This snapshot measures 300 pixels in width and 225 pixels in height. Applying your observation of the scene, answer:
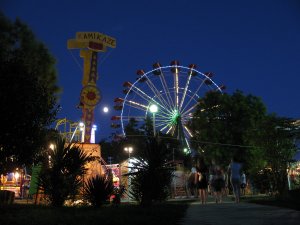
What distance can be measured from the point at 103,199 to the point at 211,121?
30.0 metres

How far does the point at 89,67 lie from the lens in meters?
26.2

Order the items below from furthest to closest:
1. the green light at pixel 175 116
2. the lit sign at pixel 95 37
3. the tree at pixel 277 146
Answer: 1. the green light at pixel 175 116
2. the lit sign at pixel 95 37
3. the tree at pixel 277 146

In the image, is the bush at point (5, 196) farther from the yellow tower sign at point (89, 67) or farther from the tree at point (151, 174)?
the yellow tower sign at point (89, 67)

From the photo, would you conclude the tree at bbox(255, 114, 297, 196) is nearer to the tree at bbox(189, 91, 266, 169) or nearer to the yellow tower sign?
the yellow tower sign

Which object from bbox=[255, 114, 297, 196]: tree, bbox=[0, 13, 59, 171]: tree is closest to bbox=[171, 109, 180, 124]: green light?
bbox=[255, 114, 297, 196]: tree

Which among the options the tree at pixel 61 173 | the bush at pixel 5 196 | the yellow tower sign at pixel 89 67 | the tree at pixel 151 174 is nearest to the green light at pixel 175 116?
the yellow tower sign at pixel 89 67

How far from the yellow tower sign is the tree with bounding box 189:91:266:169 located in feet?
50.8

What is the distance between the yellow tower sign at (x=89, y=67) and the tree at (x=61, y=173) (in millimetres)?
11478

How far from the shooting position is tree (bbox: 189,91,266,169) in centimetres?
3725

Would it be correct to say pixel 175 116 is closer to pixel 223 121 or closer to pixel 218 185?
pixel 223 121

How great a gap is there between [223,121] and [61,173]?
2970cm

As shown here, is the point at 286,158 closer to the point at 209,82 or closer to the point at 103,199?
the point at 103,199

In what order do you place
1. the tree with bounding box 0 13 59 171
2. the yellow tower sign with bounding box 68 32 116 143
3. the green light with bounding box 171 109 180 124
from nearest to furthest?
the tree with bounding box 0 13 59 171 → the yellow tower sign with bounding box 68 32 116 143 → the green light with bounding box 171 109 180 124

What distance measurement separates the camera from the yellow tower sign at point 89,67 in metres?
24.3
